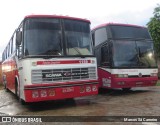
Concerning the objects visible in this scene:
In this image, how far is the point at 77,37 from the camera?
988 centimetres

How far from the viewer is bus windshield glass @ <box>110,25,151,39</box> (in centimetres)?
1308

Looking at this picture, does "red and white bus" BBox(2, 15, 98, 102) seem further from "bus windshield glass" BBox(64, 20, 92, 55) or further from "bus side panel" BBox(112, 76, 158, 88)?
"bus side panel" BBox(112, 76, 158, 88)

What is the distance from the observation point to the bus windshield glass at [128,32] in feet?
42.9

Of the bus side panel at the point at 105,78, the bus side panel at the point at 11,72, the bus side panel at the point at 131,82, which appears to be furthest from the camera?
the bus side panel at the point at 105,78

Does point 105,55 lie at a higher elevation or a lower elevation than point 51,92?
higher

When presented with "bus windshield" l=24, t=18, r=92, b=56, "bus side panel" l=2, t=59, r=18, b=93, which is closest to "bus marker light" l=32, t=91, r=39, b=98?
"bus windshield" l=24, t=18, r=92, b=56

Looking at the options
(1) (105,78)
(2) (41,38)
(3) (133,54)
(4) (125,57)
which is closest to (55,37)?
(2) (41,38)

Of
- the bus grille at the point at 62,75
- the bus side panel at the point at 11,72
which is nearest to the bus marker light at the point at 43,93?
the bus grille at the point at 62,75

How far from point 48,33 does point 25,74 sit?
1532 millimetres

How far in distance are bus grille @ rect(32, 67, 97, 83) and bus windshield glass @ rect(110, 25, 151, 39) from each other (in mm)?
3627

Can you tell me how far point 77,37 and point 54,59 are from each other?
1237 mm

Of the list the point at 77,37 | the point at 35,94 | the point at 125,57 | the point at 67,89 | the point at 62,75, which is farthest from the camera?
the point at 125,57

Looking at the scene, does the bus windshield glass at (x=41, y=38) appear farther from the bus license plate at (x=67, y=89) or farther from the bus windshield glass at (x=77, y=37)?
the bus license plate at (x=67, y=89)

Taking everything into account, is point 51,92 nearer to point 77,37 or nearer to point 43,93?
point 43,93
